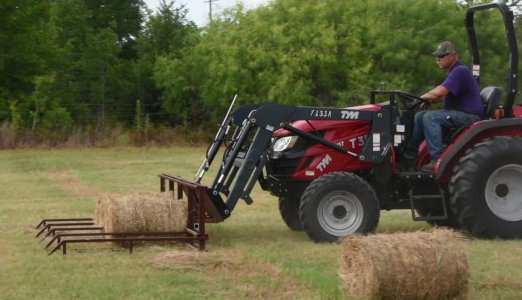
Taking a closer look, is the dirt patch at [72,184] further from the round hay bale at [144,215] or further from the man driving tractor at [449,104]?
the man driving tractor at [449,104]

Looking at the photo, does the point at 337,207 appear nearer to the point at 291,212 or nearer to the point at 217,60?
the point at 291,212

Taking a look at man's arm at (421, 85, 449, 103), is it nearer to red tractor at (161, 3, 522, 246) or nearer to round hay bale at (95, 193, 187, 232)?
red tractor at (161, 3, 522, 246)

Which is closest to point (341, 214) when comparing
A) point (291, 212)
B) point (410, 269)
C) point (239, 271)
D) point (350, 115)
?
point (350, 115)

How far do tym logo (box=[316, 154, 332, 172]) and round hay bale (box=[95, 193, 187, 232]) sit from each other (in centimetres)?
163

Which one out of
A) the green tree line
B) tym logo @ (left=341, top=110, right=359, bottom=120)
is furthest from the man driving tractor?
the green tree line

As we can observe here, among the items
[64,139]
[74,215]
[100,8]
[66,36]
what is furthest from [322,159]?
[100,8]

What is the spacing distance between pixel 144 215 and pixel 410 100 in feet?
11.3

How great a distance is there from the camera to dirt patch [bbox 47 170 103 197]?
57.6 ft

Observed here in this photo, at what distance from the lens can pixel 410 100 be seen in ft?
37.2

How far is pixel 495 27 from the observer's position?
3180 centimetres

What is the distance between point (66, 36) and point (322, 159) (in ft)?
122

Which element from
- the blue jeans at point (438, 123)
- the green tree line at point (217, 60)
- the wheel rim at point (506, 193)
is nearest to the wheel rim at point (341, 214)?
the blue jeans at point (438, 123)

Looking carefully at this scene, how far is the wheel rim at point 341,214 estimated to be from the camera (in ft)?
34.7

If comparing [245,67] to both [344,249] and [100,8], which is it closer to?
[100,8]
